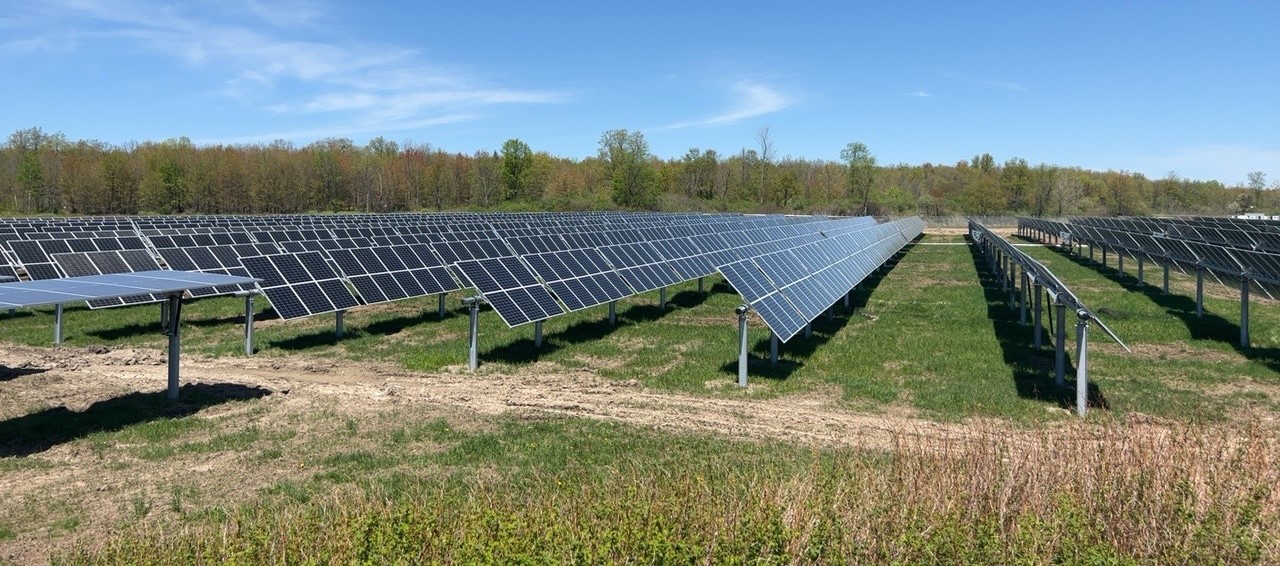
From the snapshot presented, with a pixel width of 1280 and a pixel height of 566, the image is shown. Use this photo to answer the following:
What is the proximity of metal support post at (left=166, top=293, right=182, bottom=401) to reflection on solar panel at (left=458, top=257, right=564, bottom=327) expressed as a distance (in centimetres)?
538

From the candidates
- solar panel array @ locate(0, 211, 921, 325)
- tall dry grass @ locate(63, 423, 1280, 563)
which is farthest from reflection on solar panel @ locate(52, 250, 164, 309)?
tall dry grass @ locate(63, 423, 1280, 563)

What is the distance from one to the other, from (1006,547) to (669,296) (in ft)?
69.0

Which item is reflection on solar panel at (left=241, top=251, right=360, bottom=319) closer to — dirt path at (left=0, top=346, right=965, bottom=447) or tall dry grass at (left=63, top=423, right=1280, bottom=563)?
dirt path at (left=0, top=346, right=965, bottom=447)

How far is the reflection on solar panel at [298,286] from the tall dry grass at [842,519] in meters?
10.1

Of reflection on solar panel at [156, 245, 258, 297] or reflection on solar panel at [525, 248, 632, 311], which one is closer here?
reflection on solar panel at [525, 248, 632, 311]

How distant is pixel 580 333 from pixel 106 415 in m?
9.79

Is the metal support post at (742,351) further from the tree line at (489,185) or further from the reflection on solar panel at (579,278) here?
the tree line at (489,185)

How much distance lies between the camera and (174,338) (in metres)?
13.0

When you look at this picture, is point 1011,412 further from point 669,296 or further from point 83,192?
point 83,192

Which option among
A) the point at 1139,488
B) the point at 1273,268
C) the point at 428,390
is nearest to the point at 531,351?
the point at 428,390

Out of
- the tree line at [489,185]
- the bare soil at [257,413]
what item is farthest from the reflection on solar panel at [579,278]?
the tree line at [489,185]

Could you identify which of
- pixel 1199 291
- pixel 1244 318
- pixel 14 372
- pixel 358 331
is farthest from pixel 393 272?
pixel 1199 291

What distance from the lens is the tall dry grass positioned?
620cm

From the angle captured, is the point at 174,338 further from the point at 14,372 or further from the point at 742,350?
the point at 742,350
